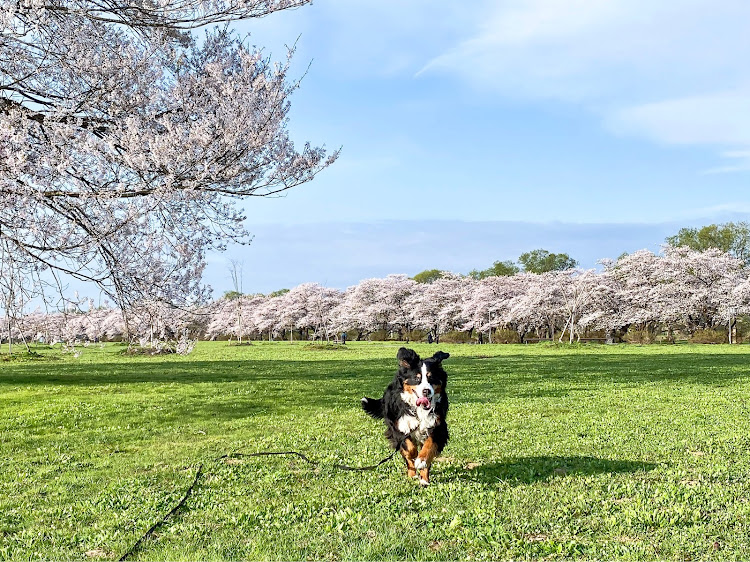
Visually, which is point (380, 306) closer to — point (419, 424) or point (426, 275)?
point (426, 275)

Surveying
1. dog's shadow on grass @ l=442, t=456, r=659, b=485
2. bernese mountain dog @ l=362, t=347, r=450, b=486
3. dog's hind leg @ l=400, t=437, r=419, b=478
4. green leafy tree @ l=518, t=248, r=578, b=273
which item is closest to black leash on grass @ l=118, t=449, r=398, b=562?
dog's hind leg @ l=400, t=437, r=419, b=478

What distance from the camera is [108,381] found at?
67.9 ft

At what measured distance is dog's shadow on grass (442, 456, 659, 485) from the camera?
673 centimetres

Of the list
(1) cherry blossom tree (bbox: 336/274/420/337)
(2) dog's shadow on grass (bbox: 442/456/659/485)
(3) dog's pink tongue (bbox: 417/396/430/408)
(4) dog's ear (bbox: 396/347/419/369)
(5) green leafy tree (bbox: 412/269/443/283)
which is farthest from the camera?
(5) green leafy tree (bbox: 412/269/443/283)

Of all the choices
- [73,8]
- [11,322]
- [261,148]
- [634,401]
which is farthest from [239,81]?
[634,401]

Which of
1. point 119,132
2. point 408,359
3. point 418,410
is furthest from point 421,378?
point 119,132

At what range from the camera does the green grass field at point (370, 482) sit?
4887mm

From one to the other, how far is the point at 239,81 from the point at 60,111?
3.83 m

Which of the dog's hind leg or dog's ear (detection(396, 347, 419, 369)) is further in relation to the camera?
the dog's hind leg

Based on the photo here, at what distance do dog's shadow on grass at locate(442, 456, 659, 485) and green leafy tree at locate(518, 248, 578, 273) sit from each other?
86275mm

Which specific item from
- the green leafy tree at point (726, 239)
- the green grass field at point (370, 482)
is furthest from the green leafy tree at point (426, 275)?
the green grass field at point (370, 482)

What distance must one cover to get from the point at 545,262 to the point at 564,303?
29.0 metres

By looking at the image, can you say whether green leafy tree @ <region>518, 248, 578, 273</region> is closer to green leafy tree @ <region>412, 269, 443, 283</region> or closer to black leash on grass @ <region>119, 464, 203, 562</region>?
green leafy tree @ <region>412, 269, 443, 283</region>

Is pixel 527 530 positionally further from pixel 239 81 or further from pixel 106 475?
pixel 239 81
